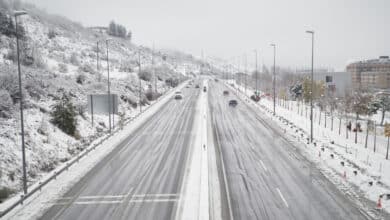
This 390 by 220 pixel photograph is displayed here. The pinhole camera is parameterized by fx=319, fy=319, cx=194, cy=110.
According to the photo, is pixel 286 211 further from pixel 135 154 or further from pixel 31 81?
pixel 31 81

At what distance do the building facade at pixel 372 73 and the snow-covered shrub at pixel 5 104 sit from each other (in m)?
129

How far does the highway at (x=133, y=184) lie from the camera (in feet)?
49.2

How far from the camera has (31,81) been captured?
34.1m

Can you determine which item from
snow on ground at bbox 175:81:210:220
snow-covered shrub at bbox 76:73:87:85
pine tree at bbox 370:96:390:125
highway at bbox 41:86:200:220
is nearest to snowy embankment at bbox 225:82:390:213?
snow on ground at bbox 175:81:210:220

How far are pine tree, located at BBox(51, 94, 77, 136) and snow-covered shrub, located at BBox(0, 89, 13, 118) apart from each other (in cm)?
359

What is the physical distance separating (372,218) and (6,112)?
1023 inches

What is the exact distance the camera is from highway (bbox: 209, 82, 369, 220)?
1466 centimetres

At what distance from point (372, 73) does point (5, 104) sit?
5759 inches

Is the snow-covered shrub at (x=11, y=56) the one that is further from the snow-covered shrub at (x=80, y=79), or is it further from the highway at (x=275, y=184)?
the highway at (x=275, y=184)

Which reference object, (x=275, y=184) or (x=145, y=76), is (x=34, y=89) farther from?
(x=145, y=76)

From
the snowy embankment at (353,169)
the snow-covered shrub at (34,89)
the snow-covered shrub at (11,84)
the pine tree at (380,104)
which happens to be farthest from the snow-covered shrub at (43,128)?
the pine tree at (380,104)

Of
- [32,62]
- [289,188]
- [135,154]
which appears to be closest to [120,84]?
[32,62]

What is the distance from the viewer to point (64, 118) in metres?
28.7

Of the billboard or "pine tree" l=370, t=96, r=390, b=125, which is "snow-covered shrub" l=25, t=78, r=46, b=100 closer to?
the billboard
